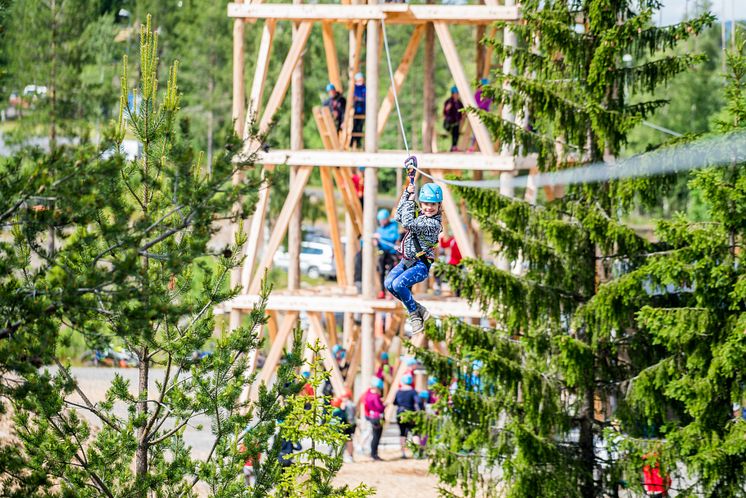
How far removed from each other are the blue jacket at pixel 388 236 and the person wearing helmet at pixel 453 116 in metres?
3.54

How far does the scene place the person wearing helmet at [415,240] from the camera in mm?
13188

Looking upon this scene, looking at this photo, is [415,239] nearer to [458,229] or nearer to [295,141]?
[458,229]

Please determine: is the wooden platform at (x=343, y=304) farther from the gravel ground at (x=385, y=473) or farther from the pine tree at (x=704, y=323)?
the pine tree at (x=704, y=323)

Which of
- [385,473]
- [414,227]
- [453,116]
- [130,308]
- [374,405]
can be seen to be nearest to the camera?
[130,308]

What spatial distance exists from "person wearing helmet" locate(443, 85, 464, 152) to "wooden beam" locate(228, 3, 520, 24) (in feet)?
7.18

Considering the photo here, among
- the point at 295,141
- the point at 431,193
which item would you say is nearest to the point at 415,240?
the point at 431,193

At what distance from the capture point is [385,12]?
946 inches

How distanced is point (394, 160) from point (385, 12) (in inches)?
105

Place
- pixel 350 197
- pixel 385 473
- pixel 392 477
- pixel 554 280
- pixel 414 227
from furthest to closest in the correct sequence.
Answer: pixel 350 197
pixel 385 473
pixel 392 477
pixel 554 280
pixel 414 227

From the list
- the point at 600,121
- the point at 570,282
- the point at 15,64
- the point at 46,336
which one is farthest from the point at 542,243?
the point at 15,64

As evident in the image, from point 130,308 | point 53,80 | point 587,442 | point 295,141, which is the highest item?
point 53,80

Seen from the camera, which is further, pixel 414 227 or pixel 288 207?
pixel 288 207

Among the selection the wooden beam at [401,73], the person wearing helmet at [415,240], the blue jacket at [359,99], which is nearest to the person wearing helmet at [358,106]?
the blue jacket at [359,99]

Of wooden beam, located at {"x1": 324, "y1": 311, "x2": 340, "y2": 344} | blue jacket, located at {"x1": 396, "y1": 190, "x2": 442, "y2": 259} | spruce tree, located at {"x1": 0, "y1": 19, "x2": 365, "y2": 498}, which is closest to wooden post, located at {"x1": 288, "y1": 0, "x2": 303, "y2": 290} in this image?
wooden beam, located at {"x1": 324, "y1": 311, "x2": 340, "y2": 344}
